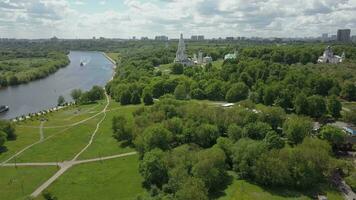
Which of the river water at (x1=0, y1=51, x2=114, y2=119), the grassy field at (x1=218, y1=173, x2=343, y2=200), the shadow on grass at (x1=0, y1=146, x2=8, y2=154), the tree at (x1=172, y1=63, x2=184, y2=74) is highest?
the tree at (x1=172, y1=63, x2=184, y2=74)

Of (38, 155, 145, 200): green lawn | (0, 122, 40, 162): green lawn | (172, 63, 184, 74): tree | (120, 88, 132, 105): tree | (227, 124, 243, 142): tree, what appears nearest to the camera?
(38, 155, 145, 200): green lawn

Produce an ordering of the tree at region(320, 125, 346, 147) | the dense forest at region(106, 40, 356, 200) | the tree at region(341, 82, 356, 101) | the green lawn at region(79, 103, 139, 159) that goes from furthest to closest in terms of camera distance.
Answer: the tree at region(341, 82, 356, 101), the green lawn at region(79, 103, 139, 159), the tree at region(320, 125, 346, 147), the dense forest at region(106, 40, 356, 200)

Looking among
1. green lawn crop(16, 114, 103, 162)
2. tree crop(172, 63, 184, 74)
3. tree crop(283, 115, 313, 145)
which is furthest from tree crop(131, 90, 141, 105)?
tree crop(283, 115, 313, 145)

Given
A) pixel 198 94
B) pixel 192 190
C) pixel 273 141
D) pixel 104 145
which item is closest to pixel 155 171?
pixel 192 190

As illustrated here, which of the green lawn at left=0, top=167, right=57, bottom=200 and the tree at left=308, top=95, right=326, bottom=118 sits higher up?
the tree at left=308, top=95, right=326, bottom=118

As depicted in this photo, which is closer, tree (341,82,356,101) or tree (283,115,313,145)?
tree (283,115,313,145)

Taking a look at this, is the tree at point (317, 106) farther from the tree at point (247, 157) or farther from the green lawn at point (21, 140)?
the green lawn at point (21, 140)

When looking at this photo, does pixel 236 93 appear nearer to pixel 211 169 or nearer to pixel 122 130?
pixel 122 130

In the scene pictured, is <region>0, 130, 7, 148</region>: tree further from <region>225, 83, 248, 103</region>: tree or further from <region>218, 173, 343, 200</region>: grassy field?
<region>225, 83, 248, 103</region>: tree

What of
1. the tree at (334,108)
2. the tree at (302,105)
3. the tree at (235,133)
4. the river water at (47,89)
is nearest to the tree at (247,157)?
the tree at (235,133)
